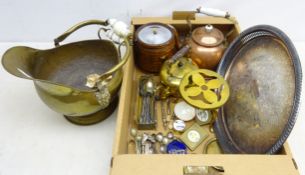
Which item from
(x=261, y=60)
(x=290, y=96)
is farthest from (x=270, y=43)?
(x=290, y=96)

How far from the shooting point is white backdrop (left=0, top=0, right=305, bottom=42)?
→ 3.00ft

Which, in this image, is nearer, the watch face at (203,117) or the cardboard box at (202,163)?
the cardboard box at (202,163)

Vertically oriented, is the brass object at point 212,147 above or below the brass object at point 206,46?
below

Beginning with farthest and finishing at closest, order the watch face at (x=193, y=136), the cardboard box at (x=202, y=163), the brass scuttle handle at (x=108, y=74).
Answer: the watch face at (x=193, y=136)
the brass scuttle handle at (x=108, y=74)
the cardboard box at (x=202, y=163)

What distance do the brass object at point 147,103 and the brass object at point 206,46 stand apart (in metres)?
0.15

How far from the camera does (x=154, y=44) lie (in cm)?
78

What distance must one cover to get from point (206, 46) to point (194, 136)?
251 mm

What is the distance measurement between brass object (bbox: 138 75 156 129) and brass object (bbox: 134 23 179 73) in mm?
49

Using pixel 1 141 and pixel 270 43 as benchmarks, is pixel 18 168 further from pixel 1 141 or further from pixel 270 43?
pixel 270 43

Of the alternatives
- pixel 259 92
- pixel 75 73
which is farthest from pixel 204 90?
pixel 75 73

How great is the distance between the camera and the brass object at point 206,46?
2.58 feet

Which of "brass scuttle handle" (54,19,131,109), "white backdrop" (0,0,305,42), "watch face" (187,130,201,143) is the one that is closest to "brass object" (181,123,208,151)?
"watch face" (187,130,201,143)

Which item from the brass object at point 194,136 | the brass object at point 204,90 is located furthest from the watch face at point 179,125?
the brass object at point 204,90

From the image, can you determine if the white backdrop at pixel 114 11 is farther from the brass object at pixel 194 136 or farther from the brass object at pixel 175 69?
the brass object at pixel 194 136
